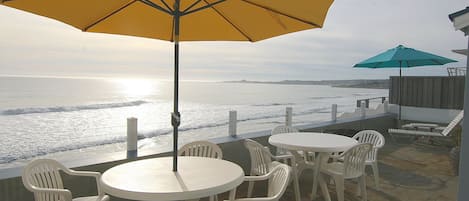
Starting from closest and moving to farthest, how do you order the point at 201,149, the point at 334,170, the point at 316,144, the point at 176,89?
the point at 176,89 → the point at 201,149 → the point at 334,170 → the point at 316,144

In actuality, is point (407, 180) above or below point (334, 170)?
below

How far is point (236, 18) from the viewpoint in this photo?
103 inches

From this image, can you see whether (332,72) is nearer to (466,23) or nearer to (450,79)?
(450,79)

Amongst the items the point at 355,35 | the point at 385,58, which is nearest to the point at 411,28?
the point at 355,35

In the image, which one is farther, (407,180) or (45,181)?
(407,180)

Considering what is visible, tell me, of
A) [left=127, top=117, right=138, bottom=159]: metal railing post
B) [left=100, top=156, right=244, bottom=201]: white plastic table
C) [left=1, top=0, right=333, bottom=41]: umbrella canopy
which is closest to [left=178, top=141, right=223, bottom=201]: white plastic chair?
[left=100, top=156, right=244, bottom=201]: white plastic table

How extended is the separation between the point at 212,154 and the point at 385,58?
5473mm

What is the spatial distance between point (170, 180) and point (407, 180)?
13.4 ft

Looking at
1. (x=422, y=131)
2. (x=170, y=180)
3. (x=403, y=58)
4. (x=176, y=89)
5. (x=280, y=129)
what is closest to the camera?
(x=170, y=180)

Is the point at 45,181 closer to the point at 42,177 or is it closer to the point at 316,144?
the point at 42,177

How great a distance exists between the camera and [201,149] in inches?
131

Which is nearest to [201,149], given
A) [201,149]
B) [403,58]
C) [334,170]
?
[201,149]

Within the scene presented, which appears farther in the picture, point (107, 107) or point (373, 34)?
point (107, 107)

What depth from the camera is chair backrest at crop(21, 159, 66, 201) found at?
2213 mm
